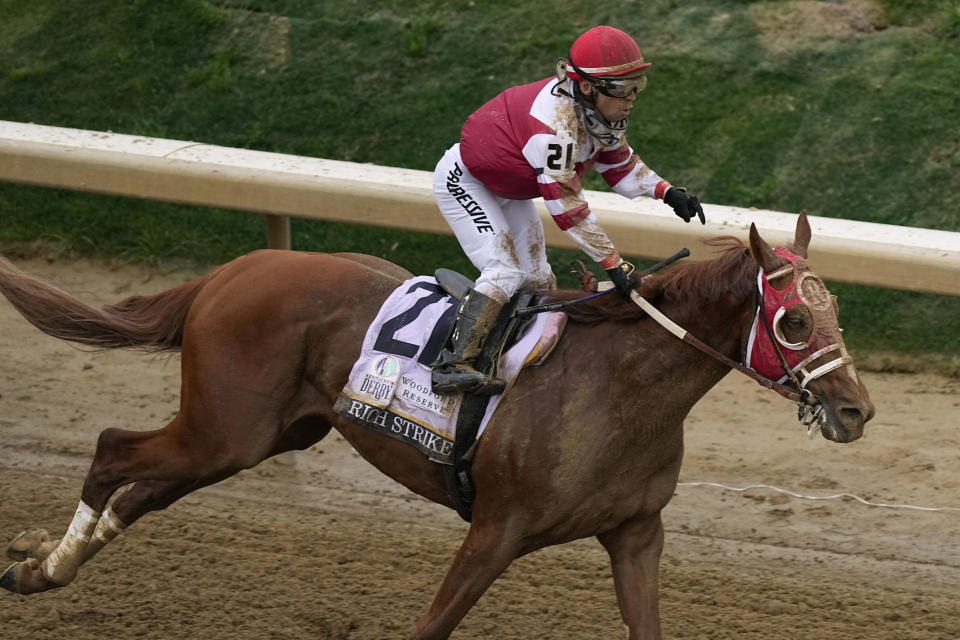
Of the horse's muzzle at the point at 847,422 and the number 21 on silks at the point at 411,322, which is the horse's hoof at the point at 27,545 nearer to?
the number 21 on silks at the point at 411,322

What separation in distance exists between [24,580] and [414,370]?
5.75 ft

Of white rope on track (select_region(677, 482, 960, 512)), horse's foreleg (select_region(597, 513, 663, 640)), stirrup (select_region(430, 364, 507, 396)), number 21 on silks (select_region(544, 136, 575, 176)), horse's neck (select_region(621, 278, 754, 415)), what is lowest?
white rope on track (select_region(677, 482, 960, 512))

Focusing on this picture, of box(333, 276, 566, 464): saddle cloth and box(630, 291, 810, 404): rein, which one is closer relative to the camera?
box(630, 291, 810, 404): rein

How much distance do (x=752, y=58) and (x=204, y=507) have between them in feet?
16.3

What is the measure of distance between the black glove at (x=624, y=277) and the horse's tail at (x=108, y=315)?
1.72 meters

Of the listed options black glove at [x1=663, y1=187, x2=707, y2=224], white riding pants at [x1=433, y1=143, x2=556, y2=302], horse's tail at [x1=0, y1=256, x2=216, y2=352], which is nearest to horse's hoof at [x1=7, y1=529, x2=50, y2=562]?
horse's tail at [x1=0, y1=256, x2=216, y2=352]

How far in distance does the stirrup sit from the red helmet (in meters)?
1.01

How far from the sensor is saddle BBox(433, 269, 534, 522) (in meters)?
4.10

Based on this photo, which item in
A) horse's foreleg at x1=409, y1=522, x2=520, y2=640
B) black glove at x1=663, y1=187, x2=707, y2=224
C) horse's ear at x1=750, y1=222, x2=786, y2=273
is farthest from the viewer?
black glove at x1=663, y1=187, x2=707, y2=224

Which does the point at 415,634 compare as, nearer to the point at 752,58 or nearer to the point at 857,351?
the point at 857,351

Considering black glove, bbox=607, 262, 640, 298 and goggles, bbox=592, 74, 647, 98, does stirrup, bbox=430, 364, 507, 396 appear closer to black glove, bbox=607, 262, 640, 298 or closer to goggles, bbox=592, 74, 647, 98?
black glove, bbox=607, 262, 640, 298

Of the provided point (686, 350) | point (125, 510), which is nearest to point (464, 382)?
point (686, 350)

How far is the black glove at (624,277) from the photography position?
3.88 meters

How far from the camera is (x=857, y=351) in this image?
7.08m
